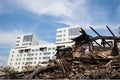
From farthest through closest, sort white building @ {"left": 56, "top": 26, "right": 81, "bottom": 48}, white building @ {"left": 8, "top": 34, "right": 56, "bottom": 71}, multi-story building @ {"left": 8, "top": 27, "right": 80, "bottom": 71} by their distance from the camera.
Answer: white building @ {"left": 56, "top": 26, "right": 81, "bottom": 48}
multi-story building @ {"left": 8, "top": 27, "right": 80, "bottom": 71}
white building @ {"left": 8, "top": 34, "right": 56, "bottom": 71}

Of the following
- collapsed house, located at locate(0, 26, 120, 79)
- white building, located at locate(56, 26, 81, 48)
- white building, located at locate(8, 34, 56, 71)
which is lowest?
collapsed house, located at locate(0, 26, 120, 79)

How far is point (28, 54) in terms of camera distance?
105625 millimetres

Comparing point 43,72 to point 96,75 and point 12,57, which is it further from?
point 12,57

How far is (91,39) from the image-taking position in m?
18.5

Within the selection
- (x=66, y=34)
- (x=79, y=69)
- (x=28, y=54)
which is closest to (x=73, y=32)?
(x=66, y=34)

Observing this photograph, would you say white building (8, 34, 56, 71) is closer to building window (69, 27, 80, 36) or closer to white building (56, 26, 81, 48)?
white building (56, 26, 81, 48)

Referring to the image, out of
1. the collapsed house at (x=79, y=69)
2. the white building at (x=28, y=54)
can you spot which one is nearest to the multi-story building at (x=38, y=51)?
the white building at (x=28, y=54)

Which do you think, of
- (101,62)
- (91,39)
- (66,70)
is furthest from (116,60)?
(91,39)

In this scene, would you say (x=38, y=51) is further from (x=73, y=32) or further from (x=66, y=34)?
(x=73, y=32)

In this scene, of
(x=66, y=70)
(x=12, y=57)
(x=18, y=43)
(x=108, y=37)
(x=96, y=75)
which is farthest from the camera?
(x=18, y=43)

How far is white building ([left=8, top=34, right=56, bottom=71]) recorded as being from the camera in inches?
3917

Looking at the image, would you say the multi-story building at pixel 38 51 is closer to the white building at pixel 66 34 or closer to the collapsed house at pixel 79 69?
the white building at pixel 66 34

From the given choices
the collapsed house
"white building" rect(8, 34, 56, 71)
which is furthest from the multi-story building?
the collapsed house

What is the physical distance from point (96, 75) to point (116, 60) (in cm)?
269
